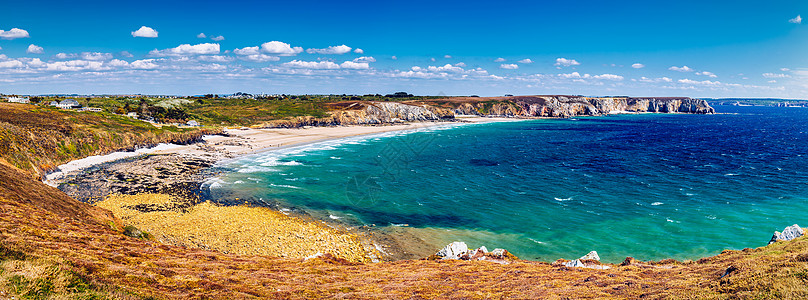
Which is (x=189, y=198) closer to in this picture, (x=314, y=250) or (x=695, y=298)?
(x=314, y=250)

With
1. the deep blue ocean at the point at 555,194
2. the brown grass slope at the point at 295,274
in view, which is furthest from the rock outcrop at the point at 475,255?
the deep blue ocean at the point at 555,194

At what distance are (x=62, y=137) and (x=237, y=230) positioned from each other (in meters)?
56.5

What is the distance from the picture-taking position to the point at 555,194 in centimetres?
5216

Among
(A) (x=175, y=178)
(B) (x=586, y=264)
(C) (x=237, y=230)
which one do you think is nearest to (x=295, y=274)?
(C) (x=237, y=230)

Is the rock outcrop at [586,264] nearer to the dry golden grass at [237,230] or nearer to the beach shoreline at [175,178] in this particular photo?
the beach shoreline at [175,178]

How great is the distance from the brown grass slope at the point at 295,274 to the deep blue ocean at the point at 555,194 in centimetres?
1287

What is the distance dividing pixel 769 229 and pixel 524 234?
25303 mm

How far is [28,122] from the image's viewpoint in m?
65.5

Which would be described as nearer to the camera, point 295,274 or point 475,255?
point 295,274

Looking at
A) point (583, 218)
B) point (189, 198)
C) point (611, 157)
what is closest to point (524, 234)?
point (583, 218)

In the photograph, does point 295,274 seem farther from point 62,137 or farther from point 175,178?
point 62,137

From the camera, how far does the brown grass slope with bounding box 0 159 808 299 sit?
12.2 meters

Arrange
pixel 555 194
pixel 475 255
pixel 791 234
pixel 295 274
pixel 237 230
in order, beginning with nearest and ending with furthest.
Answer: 1. pixel 295 274
2. pixel 791 234
3. pixel 475 255
4. pixel 237 230
5. pixel 555 194

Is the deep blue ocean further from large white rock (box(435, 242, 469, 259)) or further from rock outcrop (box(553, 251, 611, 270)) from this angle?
rock outcrop (box(553, 251, 611, 270))
